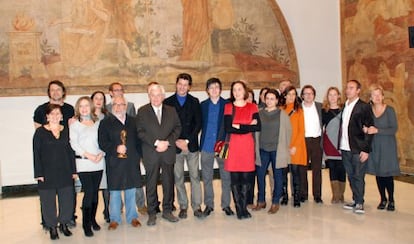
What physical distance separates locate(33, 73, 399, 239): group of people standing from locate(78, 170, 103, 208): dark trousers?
0.01 m

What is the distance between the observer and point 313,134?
6984 millimetres

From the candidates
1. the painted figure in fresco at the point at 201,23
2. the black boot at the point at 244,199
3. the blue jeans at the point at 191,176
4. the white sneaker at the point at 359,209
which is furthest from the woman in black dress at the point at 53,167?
the painted figure in fresco at the point at 201,23

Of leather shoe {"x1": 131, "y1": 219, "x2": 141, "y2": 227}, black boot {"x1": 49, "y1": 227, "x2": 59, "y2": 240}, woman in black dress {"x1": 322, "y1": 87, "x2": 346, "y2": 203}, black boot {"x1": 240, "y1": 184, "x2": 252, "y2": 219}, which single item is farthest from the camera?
woman in black dress {"x1": 322, "y1": 87, "x2": 346, "y2": 203}

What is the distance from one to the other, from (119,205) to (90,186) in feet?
1.85

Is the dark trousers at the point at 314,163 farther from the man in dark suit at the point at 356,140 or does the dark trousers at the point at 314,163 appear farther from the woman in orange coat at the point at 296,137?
the man in dark suit at the point at 356,140

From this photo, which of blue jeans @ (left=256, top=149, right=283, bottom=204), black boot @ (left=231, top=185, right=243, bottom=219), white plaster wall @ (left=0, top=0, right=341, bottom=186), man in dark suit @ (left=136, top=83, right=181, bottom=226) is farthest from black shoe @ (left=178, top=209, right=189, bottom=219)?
white plaster wall @ (left=0, top=0, right=341, bottom=186)

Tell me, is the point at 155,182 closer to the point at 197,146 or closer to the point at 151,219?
the point at 151,219

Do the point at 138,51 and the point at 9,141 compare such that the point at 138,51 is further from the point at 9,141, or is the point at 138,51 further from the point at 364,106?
the point at 364,106

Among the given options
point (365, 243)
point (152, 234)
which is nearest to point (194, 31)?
point (152, 234)

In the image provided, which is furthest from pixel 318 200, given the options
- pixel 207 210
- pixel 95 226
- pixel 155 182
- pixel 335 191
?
pixel 95 226

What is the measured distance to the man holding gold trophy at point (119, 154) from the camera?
575cm

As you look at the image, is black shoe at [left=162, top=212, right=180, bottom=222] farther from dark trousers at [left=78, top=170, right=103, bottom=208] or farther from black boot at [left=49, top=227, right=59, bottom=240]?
black boot at [left=49, top=227, right=59, bottom=240]

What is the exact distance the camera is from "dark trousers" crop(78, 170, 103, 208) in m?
5.64

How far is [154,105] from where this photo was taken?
19.9 feet
